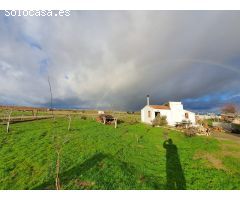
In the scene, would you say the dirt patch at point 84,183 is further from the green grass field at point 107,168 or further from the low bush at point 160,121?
the low bush at point 160,121

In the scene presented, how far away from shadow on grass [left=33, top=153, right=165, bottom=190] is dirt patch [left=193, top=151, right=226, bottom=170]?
643 cm

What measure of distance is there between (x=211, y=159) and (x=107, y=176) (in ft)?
33.4

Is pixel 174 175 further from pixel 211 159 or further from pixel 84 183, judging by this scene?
pixel 211 159

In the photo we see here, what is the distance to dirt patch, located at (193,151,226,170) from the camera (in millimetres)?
13719

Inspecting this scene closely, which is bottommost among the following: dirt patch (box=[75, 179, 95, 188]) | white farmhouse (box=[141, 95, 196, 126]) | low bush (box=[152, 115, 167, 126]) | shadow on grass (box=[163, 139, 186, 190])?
shadow on grass (box=[163, 139, 186, 190])

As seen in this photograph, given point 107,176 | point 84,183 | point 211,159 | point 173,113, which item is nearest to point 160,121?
point 173,113

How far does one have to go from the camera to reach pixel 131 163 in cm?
1270

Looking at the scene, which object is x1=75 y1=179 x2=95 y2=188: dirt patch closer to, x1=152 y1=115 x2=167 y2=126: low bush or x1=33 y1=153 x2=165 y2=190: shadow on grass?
x1=33 y1=153 x2=165 y2=190: shadow on grass

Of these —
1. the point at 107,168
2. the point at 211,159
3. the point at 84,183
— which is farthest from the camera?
the point at 211,159

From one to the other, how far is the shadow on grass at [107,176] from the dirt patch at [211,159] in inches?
253

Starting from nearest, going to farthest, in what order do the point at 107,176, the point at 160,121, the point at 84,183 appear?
the point at 84,183, the point at 107,176, the point at 160,121

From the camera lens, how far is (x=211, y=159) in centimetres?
1543

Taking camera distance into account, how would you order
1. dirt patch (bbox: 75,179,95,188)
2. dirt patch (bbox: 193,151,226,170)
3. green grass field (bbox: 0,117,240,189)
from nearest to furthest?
dirt patch (bbox: 75,179,95,188), green grass field (bbox: 0,117,240,189), dirt patch (bbox: 193,151,226,170)

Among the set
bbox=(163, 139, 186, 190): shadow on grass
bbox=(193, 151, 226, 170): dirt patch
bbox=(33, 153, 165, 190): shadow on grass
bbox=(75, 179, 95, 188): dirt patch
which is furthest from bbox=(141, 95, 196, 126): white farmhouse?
bbox=(75, 179, 95, 188): dirt patch
